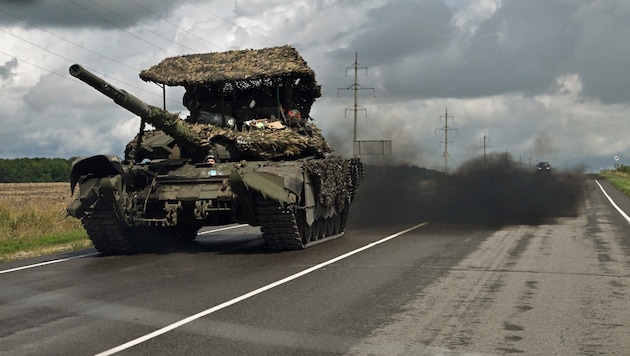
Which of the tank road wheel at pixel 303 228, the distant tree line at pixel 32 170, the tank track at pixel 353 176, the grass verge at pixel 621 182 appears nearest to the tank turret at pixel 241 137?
the tank road wheel at pixel 303 228

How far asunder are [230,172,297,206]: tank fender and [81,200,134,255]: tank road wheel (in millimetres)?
2599

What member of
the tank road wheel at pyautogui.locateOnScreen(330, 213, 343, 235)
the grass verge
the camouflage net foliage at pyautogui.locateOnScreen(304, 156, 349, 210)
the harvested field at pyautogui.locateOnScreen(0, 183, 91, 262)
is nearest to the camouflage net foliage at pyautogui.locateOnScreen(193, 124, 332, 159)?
the camouflage net foliage at pyautogui.locateOnScreen(304, 156, 349, 210)

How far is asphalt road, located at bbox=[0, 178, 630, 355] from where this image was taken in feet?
23.3

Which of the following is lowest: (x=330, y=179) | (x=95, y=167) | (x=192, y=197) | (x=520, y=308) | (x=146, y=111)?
(x=520, y=308)

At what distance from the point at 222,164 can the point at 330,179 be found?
280cm

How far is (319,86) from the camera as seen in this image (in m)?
18.4

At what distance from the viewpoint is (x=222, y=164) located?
15516 mm

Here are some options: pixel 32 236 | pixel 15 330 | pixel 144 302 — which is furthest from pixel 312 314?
pixel 32 236

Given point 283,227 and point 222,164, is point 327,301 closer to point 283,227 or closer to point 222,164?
point 283,227

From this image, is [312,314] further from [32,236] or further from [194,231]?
[32,236]

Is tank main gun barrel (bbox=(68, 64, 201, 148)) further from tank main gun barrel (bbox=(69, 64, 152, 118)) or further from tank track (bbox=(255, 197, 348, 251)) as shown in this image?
tank track (bbox=(255, 197, 348, 251))

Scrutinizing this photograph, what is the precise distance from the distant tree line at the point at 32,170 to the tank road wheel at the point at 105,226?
90081mm

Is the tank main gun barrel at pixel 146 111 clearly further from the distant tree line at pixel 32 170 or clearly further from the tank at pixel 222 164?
the distant tree line at pixel 32 170

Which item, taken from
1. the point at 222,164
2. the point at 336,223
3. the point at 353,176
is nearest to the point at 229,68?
the point at 222,164
